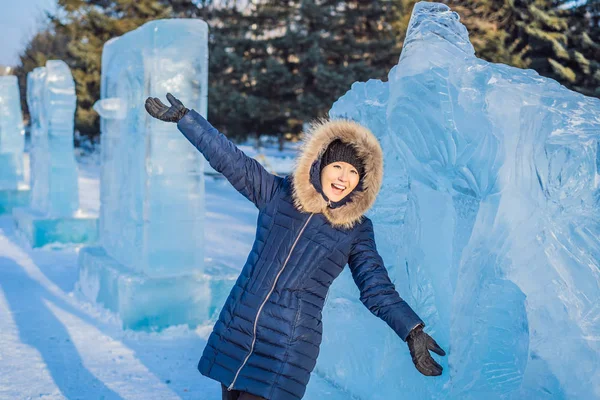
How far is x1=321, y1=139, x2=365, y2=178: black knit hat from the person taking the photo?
82.7 inches

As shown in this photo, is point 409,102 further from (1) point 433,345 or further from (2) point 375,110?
(1) point 433,345

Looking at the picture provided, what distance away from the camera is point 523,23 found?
59.3 feet

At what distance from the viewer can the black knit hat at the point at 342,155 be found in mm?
2100

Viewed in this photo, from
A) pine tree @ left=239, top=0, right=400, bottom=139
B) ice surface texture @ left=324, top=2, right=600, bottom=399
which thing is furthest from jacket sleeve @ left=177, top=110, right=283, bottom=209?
pine tree @ left=239, top=0, right=400, bottom=139

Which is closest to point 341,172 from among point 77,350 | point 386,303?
point 386,303

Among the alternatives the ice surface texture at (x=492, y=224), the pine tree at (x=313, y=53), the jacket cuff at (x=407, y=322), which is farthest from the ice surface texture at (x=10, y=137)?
the jacket cuff at (x=407, y=322)

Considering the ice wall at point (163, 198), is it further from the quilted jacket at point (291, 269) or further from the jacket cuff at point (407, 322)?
the jacket cuff at point (407, 322)

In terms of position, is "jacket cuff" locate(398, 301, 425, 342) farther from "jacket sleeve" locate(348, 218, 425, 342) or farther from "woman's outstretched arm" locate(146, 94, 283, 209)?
"woman's outstretched arm" locate(146, 94, 283, 209)

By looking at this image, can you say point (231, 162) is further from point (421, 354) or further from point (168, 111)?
point (421, 354)

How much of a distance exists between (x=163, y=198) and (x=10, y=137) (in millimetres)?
7196

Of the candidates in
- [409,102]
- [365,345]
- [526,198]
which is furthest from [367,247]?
[365,345]

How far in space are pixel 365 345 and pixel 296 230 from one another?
1.12 meters

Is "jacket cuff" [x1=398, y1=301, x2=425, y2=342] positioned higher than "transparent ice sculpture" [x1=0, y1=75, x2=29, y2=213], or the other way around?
"jacket cuff" [x1=398, y1=301, x2=425, y2=342]

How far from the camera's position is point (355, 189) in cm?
211
